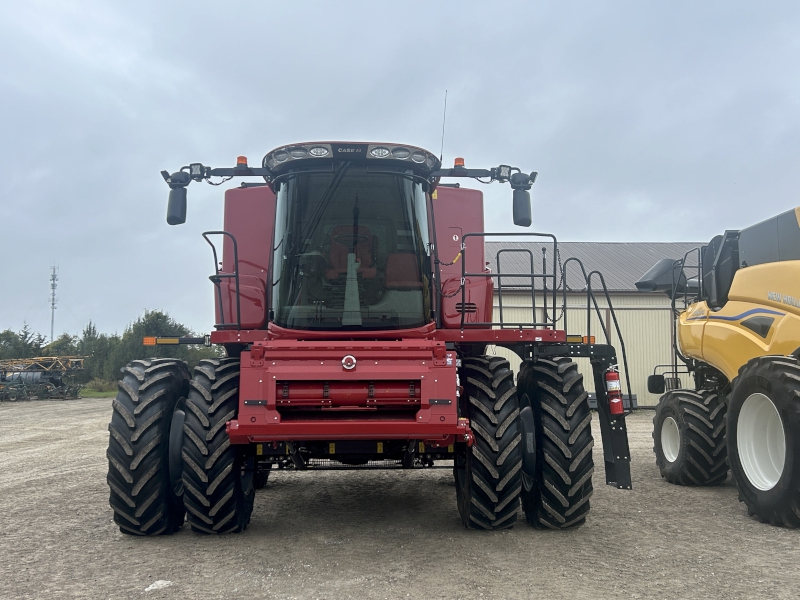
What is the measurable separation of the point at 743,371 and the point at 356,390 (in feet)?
13.0

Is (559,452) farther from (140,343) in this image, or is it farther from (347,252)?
(140,343)

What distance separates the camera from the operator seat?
5.93m

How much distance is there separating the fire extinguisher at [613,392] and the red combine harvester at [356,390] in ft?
0.04

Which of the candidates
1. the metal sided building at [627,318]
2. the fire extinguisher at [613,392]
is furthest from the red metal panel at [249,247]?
the metal sided building at [627,318]

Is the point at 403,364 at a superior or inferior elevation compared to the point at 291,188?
inferior

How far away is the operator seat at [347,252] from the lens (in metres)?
5.93

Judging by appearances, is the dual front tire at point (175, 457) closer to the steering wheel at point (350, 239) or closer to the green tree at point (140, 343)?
the steering wheel at point (350, 239)

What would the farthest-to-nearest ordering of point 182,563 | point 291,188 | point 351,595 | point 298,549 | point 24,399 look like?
point 24,399 < point 291,188 < point 298,549 < point 182,563 < point 351,595

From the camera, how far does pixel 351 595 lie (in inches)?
177

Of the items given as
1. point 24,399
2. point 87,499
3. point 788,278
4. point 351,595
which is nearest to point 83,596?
point 351,595

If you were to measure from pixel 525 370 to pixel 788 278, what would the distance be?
2.76 m

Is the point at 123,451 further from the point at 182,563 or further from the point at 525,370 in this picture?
the point at 525,370

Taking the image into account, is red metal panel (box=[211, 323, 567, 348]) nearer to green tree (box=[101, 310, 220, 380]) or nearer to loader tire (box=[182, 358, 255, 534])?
loader tire (box=[182, 358, 255, 534])

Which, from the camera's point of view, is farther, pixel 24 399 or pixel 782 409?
pixel 24 399
